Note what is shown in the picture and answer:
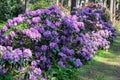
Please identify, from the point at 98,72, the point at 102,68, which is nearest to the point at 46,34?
the point at 98,72

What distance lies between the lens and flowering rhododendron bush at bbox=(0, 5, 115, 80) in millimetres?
7133

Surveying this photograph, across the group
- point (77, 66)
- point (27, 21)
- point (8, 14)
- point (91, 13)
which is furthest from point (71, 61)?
point (8, 14)

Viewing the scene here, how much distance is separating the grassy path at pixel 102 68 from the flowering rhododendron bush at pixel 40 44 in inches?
13.8

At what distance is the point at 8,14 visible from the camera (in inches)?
1078

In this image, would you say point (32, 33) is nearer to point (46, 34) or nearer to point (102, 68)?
point (46, 34)

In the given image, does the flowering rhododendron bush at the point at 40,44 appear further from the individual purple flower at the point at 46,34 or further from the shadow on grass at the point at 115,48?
the shadow on grass at the point at 115,48

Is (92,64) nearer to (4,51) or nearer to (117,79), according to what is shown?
(117,79)

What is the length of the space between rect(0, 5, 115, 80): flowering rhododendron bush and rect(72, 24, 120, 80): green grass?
34 centimetres

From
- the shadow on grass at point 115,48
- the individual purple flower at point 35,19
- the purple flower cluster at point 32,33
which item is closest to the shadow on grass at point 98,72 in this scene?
the purple flower cluster at point 32,33

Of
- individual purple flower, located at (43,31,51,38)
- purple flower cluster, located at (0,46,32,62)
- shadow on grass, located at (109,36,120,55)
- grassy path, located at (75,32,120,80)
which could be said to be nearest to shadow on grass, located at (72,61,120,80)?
grassy path, located at (75,32,120,80)

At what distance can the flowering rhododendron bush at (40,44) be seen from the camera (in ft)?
23.4

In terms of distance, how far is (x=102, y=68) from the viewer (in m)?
9.64

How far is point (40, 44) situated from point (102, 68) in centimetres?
218

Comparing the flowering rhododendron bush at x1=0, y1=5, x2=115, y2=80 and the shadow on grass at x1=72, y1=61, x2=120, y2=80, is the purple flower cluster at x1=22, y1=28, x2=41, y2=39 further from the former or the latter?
the shadow on grass at x1=72, y1=61, x2=120, y2=80
